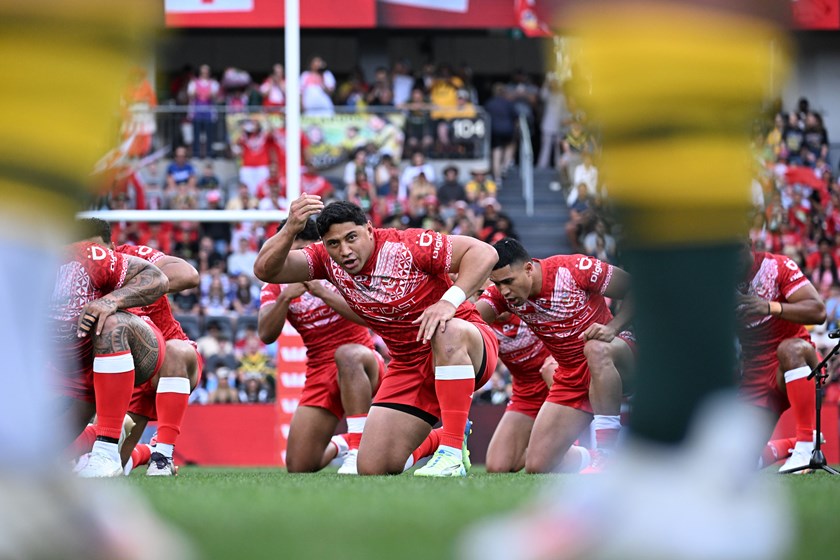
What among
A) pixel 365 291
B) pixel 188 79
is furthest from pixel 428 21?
pixel 365 291

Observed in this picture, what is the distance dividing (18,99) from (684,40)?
1.30 m

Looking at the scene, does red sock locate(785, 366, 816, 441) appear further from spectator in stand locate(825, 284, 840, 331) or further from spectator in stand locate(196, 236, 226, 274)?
spectator in stand locate(196, 236, 226, 274)

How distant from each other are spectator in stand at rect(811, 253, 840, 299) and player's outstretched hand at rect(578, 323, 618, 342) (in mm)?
9329

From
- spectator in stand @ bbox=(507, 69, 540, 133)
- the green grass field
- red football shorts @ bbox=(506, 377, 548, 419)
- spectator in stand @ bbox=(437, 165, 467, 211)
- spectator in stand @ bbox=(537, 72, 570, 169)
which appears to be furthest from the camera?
spectator in stand @ bbox=(507, 69, 540, 133)

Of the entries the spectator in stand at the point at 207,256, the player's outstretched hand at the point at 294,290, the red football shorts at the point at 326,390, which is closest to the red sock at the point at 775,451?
the red football shorts at the point at 326,390

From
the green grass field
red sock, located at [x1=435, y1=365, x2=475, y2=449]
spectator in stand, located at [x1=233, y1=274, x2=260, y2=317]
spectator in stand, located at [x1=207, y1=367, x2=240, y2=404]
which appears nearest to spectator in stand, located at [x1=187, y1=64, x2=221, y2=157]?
spectator in stand, located at [x1=233, y1=274, x2=260, y2=317]

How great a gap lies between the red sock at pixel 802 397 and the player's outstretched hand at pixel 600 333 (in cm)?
134

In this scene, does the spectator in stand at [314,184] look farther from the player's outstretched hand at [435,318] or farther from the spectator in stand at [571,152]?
the player's outstretched hand at [435,318]

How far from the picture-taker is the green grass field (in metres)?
2.43

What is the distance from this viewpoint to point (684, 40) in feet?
7.81

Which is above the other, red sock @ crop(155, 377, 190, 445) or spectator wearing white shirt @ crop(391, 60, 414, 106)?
spectator wearing white shirt @ crop(391, 60, 414, 106)

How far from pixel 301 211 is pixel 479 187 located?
1282 cm

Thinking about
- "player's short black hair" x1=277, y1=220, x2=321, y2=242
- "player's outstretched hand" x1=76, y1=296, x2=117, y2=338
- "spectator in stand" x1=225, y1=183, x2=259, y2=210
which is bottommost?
"player's outstretched hand" x1=76, y1=296, x2=117, y2=338

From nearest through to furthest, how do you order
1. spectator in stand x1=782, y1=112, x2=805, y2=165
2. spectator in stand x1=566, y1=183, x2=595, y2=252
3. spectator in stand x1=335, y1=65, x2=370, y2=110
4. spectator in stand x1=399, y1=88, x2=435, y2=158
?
spectator in stand x1=566, y1=183, x2=595, y2=252
spectator in stand x1=399, y1=88, x2=435, y2=158
spectator in stand x1=782, y1=112, x2=805, y2=165
spectator in stand x1=335, y1=65, x2=370, y2=110
